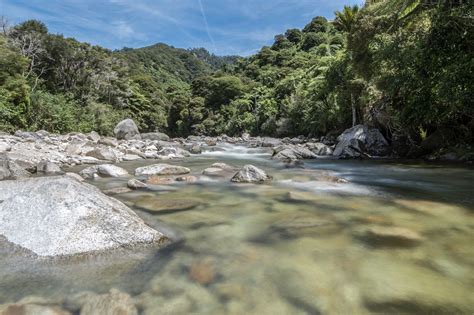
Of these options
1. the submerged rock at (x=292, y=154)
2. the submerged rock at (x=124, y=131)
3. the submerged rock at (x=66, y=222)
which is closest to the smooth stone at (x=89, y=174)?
the submerged rock at (x=66, y=222)

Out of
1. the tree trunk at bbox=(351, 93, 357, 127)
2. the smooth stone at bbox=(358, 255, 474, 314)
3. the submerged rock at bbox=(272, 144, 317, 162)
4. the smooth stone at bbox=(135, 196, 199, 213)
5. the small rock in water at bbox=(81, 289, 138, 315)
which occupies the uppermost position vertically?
the tree trunk at bbox=(351, 93, 357, 127)

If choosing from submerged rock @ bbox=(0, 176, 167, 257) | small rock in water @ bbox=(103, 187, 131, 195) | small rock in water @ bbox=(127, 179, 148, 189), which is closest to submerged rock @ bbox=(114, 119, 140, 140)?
small rock in water @ bbox=(127, 179, 148, 189)

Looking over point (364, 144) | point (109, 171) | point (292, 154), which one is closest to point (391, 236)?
point (109, 171)

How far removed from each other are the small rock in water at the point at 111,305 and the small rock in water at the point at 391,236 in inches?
108

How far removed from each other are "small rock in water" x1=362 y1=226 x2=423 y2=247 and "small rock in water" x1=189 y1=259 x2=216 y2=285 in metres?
1.95

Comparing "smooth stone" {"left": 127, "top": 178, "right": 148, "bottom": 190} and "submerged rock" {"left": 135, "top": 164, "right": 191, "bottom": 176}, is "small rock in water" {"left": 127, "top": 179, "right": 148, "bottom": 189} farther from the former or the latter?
"submerged rock" {"left": 135, "top": 164, "right": 191, "bottom": 176}

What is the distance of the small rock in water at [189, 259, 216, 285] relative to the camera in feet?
9.32

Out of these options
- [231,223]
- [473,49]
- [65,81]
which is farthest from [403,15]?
[65,81]

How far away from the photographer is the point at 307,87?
31203 millimetres

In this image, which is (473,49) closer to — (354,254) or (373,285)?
(354,254)

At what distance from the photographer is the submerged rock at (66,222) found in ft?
10.8

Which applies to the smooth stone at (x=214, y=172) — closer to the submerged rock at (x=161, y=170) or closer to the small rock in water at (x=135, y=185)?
the submerged rock at (x=161, y=170)

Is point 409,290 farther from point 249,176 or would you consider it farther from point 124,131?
point 124,131

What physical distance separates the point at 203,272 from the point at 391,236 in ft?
7.90
